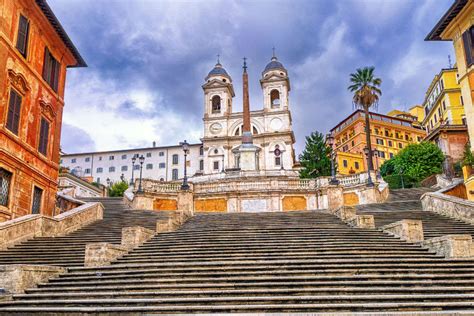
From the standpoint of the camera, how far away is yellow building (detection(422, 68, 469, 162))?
55.4m

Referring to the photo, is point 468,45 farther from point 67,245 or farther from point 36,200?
point 36,200

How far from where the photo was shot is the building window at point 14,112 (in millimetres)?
20281

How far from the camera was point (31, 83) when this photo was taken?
73.7 feet

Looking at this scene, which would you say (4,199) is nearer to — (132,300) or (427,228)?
(132,300)

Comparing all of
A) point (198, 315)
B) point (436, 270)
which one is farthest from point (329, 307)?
point (436, 270)

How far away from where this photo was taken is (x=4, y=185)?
19.4 meters

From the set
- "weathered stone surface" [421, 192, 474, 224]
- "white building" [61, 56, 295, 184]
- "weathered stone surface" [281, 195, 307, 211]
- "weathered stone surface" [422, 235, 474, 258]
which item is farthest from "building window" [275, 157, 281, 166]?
"weathered stone surface" [422, 235, 474, 258]

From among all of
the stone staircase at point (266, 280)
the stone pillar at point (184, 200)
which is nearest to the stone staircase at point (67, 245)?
the stone staircase at point (266, 280)

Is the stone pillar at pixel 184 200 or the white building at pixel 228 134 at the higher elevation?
Answer: the white building at pixel 228 134

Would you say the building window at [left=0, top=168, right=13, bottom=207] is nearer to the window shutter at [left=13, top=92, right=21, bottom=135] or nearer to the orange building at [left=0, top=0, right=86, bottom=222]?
the orange building at [left=0, top=0, right=86, bottom=222]

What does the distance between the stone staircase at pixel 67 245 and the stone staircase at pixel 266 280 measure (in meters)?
2.24

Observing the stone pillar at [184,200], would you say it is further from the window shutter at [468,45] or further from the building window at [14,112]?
the window shutter at [468,45]

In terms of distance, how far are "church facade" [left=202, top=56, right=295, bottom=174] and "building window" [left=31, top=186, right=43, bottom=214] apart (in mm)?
58688

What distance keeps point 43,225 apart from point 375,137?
3075 inches
